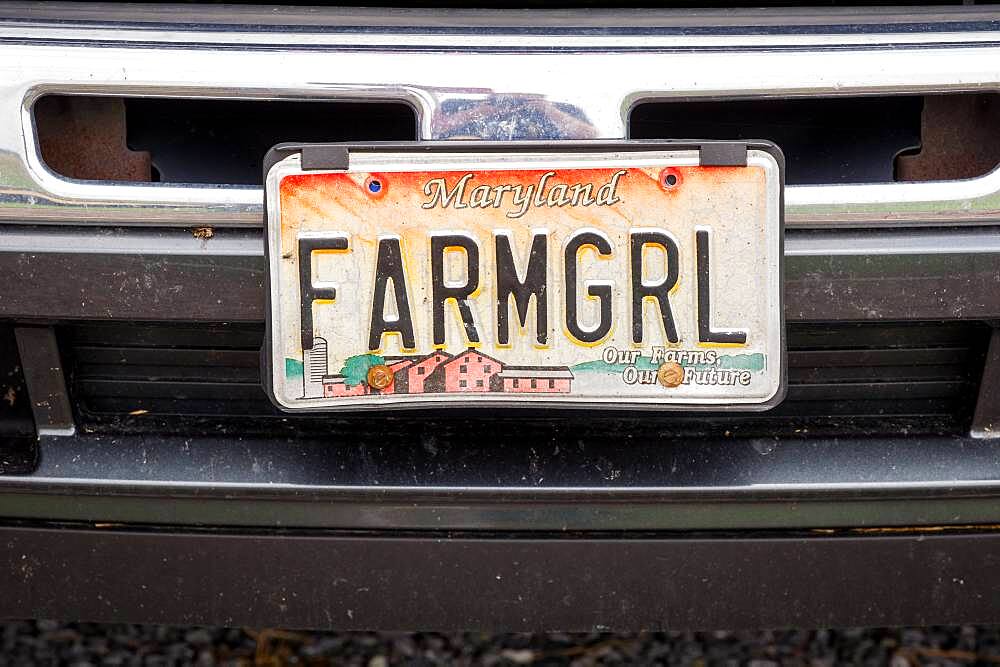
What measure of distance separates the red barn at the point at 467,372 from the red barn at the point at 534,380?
1 centimetres

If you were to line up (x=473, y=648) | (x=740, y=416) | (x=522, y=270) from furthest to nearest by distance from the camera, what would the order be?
(x=473, y=648) → (x=740, y=416) → (x=522, y=270)

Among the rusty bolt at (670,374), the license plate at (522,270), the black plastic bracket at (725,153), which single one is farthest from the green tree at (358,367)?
the black plastic bracket at (725,153)

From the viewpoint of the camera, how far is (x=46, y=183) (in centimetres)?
120

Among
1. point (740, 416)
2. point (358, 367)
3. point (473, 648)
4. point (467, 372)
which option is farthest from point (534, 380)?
point (473, 648)

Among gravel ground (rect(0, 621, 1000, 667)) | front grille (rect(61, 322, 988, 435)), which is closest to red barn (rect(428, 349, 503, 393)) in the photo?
front grille (rect(61, 322, 988, 435))

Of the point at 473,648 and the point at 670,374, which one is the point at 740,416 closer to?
the point at 670,374

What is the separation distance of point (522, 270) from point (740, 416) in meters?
0.36

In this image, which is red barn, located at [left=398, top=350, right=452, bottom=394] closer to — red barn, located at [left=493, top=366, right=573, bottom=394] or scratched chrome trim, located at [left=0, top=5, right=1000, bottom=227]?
red barn, located at [left=493, top=366, right=573, bottom=394]

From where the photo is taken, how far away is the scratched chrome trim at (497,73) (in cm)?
117

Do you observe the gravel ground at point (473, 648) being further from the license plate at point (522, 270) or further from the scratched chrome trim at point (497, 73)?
the scratched chrome trim at point (497, 73)

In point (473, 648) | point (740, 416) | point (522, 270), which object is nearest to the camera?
point (522, 270)

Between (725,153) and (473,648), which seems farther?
(473,648)

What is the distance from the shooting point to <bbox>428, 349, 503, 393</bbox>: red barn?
1141mm

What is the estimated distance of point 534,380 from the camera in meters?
1.15
